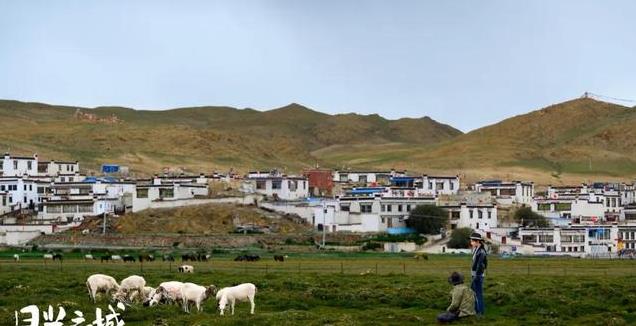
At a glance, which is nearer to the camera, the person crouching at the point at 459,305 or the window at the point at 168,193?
the person crouching at the point at 459,305

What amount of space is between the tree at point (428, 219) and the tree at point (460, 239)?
20.9 ft

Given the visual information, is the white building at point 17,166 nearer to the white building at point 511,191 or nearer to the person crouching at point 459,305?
the white building at point 511,191

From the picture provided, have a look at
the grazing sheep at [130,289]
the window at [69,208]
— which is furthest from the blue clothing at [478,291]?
the window at [69,208]

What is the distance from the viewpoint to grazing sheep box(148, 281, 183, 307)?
94.2ft

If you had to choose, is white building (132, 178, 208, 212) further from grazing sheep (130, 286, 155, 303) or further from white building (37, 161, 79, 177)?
grazing sheep (130, 286, 155, 303)

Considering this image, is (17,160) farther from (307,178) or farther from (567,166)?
(567,166)

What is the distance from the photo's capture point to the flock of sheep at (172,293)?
91.0 ft

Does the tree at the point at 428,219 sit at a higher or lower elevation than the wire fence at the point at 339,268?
higher

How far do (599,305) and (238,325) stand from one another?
9908 mm

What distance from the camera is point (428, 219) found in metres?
99.5

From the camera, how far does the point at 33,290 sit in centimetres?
3234

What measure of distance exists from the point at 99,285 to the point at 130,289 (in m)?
0.86

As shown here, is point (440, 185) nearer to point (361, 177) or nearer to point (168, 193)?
point (361, 177)

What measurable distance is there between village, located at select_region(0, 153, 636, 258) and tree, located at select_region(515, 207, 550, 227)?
0.98 metres
